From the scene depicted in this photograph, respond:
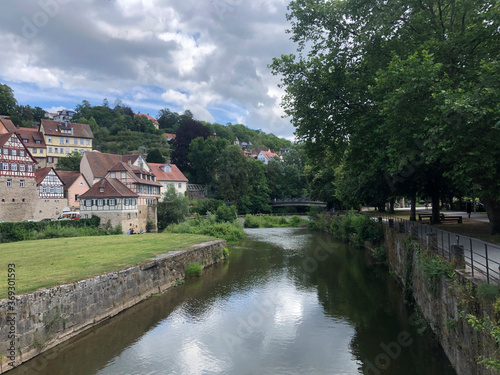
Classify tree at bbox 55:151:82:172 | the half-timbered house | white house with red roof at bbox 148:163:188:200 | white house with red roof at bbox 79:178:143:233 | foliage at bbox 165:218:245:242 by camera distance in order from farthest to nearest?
white house with red roof at bbox 148:163:188:200 → tree at bbox 55:151:82:172 → the half-timbered house → white house with red roof at bbox 79:178:143:233 → foliage at bbox 165:218:245:242

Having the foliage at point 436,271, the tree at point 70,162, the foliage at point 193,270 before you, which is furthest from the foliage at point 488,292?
the tree at point 70,162

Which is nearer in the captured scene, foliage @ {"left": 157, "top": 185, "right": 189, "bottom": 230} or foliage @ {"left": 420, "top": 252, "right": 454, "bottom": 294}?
foliage @ {"left": 420, "top": 252, "right": 454, "bottom": 294}

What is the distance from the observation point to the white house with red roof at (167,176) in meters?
69.6

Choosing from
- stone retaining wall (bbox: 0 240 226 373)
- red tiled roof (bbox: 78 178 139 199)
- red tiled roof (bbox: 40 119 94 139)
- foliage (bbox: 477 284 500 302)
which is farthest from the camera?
red tiled roof (bbox: 40 119 94 139)

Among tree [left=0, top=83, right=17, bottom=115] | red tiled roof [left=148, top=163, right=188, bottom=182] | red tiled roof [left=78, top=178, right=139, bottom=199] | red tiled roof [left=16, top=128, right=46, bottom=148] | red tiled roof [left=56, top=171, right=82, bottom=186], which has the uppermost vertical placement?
tree [left=0, top=83, right=17, bottom=115]

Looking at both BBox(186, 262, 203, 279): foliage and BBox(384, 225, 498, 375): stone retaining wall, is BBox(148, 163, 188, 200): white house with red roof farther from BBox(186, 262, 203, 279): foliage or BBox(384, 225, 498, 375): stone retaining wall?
BBox(384, 225, 498, 375): stone retaining wall

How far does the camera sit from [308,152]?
2242cm

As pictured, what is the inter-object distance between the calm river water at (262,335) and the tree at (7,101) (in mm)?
93858

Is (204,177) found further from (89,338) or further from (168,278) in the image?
(89,338)

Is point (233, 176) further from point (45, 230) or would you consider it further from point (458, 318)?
point (458, 318)

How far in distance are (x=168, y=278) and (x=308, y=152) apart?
11536 mm

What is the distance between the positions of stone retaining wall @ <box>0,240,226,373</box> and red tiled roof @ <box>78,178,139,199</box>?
23.1 meters

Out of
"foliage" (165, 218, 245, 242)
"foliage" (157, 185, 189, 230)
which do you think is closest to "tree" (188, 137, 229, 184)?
"foliage" (157, 185, 189, 230)

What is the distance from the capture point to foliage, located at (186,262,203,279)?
23328mm
